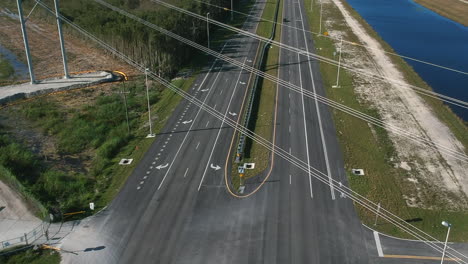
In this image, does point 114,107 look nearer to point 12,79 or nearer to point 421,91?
point 12,79

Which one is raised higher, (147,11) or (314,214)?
(147,11)

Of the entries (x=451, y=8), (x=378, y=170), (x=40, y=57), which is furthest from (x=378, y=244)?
(x=451, y=8)

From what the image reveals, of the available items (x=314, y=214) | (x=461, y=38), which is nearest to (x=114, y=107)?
(x=314, y=214)

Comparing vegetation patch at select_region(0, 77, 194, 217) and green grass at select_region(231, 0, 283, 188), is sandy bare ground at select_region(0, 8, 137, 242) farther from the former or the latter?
green grass at select_region(231, 0, 283, 188)

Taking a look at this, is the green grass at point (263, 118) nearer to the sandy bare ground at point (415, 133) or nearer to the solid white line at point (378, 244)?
the solid white line at point (378, 244)

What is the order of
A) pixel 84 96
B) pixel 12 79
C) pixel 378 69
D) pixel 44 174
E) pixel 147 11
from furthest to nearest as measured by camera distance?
pixel 147 11, pixel 378 69, pixel 12 79, pixel 84 96, pixel 44 174

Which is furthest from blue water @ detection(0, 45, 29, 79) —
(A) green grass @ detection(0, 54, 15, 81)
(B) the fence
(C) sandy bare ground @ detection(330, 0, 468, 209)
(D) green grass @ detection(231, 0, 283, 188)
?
(C) sandy bare ground @ detection(330, 0, 468, 209)
